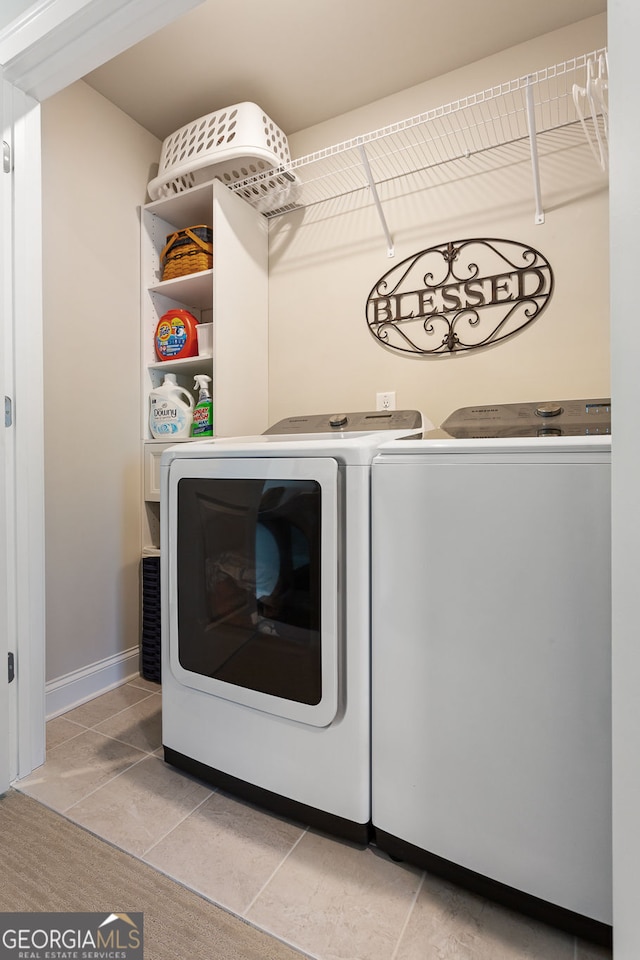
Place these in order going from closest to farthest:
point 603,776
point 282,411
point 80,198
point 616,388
Answer: point 616,388 → point 603,776 → point 80,198 → point 282,411

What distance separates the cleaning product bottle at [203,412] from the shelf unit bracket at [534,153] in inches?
57.1

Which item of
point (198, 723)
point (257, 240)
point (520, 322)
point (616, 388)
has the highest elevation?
point (257, 240)

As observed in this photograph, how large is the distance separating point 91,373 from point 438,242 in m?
1.53

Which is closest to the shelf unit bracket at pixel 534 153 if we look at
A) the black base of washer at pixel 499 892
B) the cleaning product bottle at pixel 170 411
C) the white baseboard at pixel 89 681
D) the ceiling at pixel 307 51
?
the ceiling at pixel 307 51

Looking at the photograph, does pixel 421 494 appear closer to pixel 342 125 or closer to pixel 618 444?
pixel 618 444

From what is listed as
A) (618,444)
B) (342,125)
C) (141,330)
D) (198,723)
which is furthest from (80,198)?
(618,444)

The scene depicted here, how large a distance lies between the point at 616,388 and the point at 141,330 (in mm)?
2046

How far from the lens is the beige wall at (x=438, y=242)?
5.49 ft

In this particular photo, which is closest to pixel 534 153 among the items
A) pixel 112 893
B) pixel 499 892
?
pixel 499 892

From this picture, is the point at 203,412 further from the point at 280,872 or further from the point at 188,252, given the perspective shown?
the point at 280,872

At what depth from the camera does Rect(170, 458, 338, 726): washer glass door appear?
1155 millimetres

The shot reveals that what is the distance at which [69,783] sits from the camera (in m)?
1.41

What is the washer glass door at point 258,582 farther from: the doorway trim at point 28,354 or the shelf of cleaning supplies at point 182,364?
the shelf of cleaning supplies at point 182,364

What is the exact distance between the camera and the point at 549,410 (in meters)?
1.44
